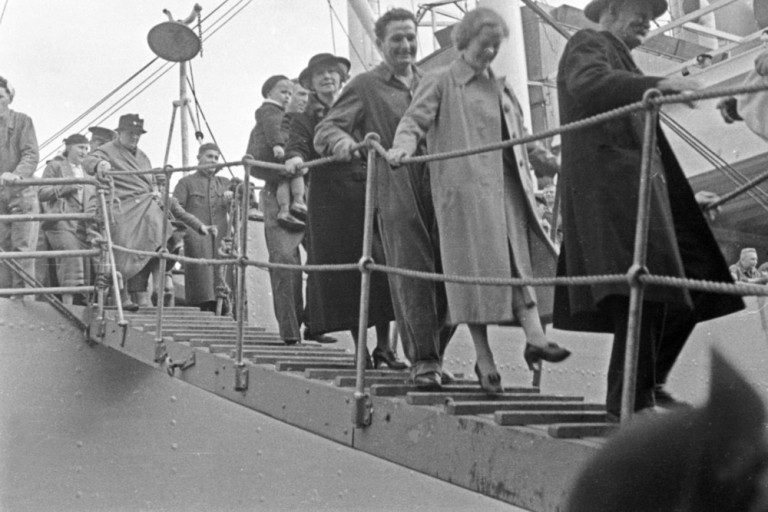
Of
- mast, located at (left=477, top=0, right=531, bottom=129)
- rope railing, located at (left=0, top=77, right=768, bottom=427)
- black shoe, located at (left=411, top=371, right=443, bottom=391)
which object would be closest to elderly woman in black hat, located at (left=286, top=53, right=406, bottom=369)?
rope railing, located at (left=0, top=77, right=768, bottom=427)

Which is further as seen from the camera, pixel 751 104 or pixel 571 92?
pixel 751 104

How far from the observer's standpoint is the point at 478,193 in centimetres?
343

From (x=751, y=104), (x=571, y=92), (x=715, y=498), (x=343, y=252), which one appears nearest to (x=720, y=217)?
(x=751, y=104)

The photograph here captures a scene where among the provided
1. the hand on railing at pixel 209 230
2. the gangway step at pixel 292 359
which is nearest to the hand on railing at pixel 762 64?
the gangway step at pixel 292 359

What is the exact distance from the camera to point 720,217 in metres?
3.47

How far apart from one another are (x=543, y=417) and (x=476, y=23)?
4.24ft

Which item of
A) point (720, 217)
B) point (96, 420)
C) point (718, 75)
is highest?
point (718, 75)

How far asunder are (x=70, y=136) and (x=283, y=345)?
134 inches

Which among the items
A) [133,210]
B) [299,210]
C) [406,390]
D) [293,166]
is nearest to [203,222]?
[133,210]

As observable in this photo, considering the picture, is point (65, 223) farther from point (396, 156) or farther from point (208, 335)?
point (396, 156)

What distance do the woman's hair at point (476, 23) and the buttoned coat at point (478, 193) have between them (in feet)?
0.40

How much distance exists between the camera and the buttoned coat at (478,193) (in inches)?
134

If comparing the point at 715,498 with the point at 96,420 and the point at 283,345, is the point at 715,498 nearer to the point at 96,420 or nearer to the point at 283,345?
the point at 283,345

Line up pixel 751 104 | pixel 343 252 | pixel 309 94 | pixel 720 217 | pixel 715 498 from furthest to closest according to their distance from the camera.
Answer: pixel 309 94 → pixel 343 252 → pixel 720 217 → pixel 751 104 → pixel 715 498
